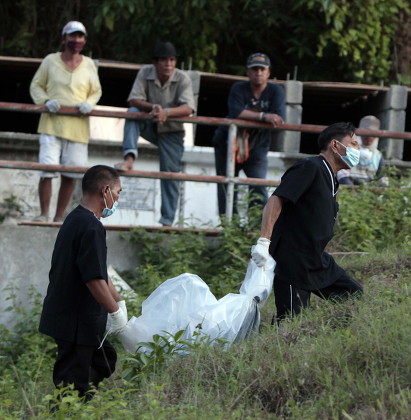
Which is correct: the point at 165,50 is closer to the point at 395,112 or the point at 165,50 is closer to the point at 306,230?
the point at 306,230

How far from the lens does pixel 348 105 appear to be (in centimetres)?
1438

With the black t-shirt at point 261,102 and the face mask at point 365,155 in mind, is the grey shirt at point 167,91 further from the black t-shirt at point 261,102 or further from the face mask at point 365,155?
the face mask at point 365,155

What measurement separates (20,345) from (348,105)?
26.2 feet

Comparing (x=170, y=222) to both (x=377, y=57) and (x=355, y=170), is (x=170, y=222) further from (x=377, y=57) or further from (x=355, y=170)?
(x=377, y=57)

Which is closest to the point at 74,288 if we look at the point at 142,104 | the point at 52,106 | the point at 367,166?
the point at 52,106

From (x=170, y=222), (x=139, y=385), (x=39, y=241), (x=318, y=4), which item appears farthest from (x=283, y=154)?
(x=139, y=385)

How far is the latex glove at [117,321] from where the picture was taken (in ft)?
17.7

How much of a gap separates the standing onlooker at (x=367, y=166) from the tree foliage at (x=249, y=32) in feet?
11.8

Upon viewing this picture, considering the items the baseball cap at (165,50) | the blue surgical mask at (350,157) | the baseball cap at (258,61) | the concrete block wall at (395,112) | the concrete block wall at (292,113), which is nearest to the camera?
the blue surgical mask at (350,157)

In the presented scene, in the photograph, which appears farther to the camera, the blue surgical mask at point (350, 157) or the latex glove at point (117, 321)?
the blue surgical mask at point (350, 157)

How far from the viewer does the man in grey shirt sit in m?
8.70

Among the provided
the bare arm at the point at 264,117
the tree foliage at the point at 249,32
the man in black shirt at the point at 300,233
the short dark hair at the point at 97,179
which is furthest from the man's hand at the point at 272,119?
the tree foliage at the point at 249,32

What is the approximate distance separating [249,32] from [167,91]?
19.4ft

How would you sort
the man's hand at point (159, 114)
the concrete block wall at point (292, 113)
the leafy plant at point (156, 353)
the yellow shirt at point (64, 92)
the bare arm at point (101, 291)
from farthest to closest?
the concrete block wall at point (292, 113), the yellow shirt at point (64, 92), the man's hand at point (159, 114), the leafy plant at point (156, 353), the bare arm at point (101, 291)
